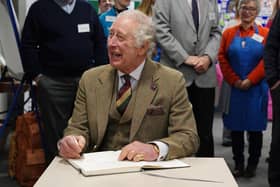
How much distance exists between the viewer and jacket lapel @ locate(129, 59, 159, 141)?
194 centimetres

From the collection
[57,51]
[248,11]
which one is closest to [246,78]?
[248,11]

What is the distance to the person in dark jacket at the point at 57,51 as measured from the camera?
3.09m

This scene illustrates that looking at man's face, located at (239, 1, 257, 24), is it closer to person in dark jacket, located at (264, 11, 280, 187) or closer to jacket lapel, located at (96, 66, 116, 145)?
person in dark jacket, located at (264, 11, 280, 187)

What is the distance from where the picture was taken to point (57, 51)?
10.1ft

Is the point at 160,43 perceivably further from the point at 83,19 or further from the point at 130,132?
the point at 130,132

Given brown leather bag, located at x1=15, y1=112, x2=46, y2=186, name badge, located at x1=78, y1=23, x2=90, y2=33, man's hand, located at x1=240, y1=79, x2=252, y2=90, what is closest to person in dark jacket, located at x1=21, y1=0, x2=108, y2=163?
name badge, located at x1=78, y1=23, x2=90, y2=33

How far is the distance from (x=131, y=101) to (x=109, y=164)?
0.41 metres

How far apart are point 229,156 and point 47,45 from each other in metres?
2.17

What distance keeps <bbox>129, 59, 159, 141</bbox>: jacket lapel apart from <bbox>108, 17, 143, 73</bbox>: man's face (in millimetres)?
86

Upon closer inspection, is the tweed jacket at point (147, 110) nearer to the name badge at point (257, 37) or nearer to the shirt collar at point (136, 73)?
the shirt collar at point (136, 73)

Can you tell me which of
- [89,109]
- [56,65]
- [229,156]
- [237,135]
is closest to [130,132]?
[89,109]

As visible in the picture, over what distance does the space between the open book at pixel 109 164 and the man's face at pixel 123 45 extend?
43 cm

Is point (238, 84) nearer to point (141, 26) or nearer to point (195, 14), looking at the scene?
point (195, 14)

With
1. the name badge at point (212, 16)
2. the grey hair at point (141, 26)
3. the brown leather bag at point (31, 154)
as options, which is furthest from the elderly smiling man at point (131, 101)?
the brown leather bag at point (31, 154)
